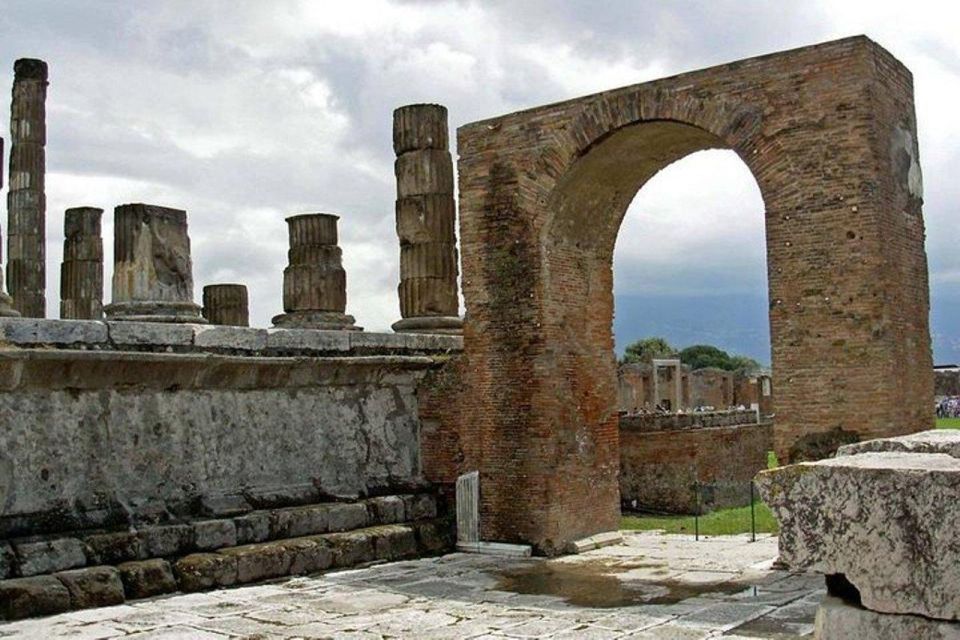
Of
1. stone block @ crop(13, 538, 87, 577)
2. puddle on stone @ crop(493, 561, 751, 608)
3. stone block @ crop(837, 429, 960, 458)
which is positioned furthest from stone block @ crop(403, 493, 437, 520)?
stone block @ crop(837, 429, 960, 458)

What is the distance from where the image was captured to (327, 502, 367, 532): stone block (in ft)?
35.7

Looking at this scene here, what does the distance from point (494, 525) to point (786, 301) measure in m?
4.07

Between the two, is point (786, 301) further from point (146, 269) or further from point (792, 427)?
point (146, 269)

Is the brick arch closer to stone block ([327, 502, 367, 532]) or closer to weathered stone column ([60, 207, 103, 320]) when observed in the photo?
stone block ([327, 502, 367, 532])

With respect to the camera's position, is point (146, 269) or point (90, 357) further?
point (146, 269)

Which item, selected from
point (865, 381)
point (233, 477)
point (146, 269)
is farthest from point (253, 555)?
point (865, 381)

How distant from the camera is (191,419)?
10.2 meters

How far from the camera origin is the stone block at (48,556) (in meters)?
8.44

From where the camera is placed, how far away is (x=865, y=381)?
9.44m

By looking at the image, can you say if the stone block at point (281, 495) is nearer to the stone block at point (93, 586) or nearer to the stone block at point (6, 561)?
the stone block at point (93, 586)

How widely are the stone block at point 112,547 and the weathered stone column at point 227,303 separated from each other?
6754 mm

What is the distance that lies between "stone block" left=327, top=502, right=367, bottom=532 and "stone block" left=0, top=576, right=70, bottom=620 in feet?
10.0

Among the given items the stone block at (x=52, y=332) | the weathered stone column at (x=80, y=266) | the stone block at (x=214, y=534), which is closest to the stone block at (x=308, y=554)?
the stone block at (x=214, y=534)

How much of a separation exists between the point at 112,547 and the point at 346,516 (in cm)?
267
